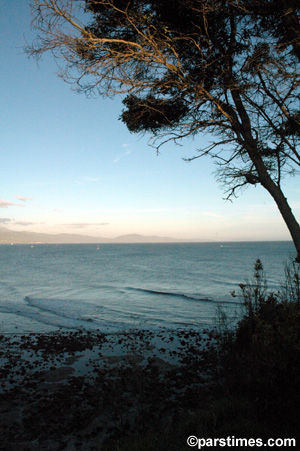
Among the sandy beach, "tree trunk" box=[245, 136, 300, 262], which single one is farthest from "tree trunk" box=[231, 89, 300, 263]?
the sandy beach

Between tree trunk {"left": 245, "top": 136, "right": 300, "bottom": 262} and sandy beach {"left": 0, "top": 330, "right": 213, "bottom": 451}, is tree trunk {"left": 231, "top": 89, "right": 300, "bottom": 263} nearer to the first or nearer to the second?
tree trunk {"left": 245, "top": 136, "right": 300, "bottom": 262}

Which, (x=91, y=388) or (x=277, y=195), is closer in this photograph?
(x=91, y=388)

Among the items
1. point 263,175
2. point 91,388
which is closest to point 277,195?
point 263,175

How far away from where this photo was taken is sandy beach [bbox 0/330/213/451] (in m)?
4.70

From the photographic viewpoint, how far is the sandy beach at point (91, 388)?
15.4ft

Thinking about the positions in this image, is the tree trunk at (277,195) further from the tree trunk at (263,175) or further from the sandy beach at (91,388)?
the sandy beach at (91,388)

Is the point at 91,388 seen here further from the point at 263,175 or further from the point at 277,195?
the point at 263,175

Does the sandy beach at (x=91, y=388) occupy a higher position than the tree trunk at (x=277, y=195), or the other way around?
the tree trunk at (x=277, y=195)

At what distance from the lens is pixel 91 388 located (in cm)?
627

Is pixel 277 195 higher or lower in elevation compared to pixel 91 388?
higher

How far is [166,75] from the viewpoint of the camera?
6562 mm

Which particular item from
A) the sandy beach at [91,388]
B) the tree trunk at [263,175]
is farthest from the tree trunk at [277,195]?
the sandy beach at [91,388]

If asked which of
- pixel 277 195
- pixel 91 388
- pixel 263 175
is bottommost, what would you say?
pixel 91 388

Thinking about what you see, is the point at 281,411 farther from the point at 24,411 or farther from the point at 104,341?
the point at 104,341
